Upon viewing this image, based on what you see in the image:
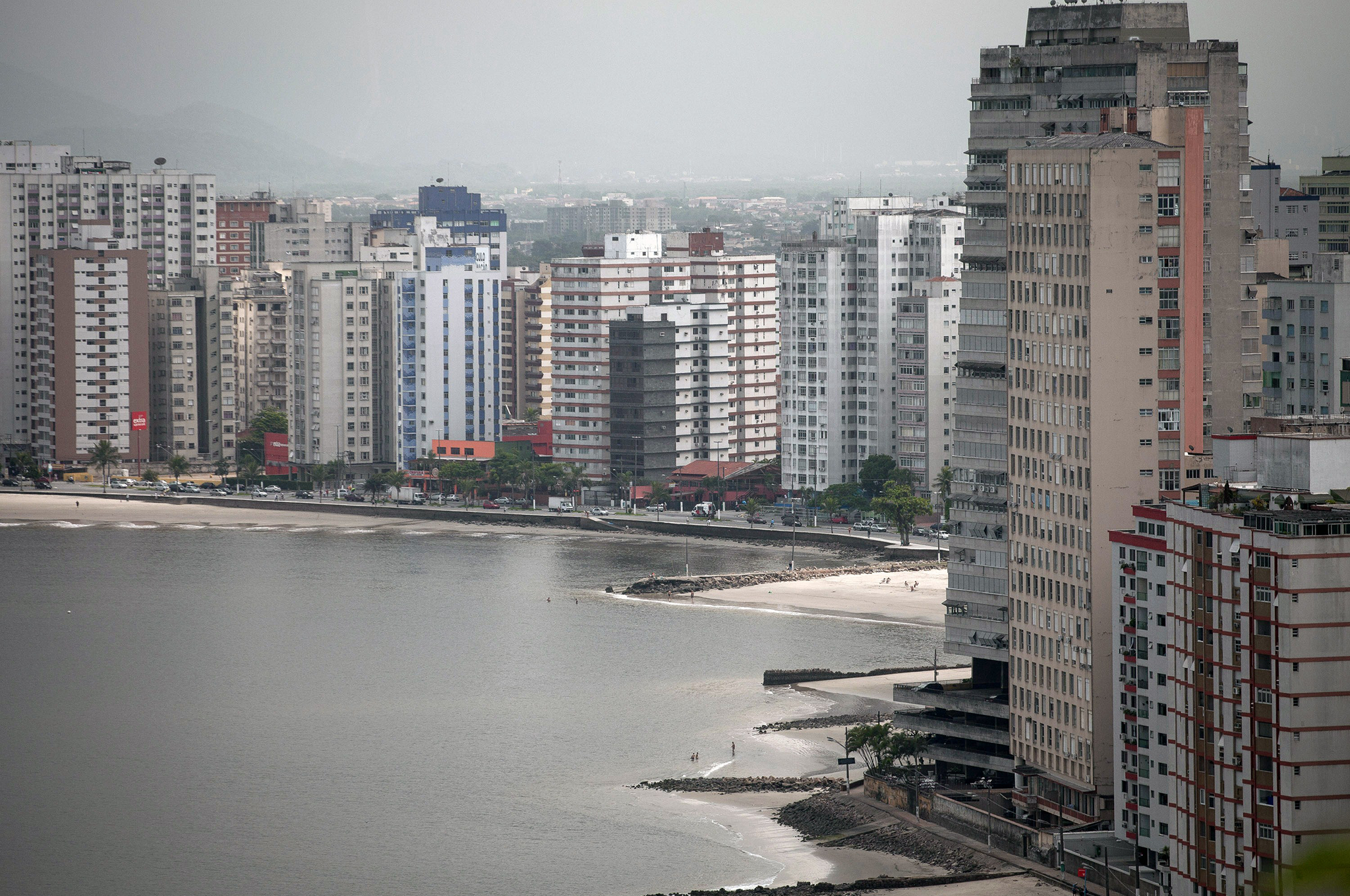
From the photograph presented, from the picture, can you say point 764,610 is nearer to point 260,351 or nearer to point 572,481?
point 572,481

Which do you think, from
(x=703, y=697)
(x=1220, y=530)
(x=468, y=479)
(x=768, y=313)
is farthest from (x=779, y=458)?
(x=1220, y=530)

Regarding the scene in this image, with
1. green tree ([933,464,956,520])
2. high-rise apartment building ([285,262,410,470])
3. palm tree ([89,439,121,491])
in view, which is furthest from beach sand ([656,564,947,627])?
palm tree ([89,439,121,491])

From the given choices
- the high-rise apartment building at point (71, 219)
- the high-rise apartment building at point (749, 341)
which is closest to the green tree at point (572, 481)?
the high-rise apartment building at point (749, 341)

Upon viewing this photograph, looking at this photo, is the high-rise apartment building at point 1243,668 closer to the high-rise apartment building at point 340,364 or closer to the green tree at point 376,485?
the green tree at point 376,485

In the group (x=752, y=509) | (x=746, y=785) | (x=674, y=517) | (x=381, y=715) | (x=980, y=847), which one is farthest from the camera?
(x=674, y=517)

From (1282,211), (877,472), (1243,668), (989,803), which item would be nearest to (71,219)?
(877,472)

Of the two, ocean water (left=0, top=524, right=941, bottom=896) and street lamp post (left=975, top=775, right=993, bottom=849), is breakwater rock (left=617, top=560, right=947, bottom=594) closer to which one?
ocean water (left=0, top=524, right=941, bottom=896)
